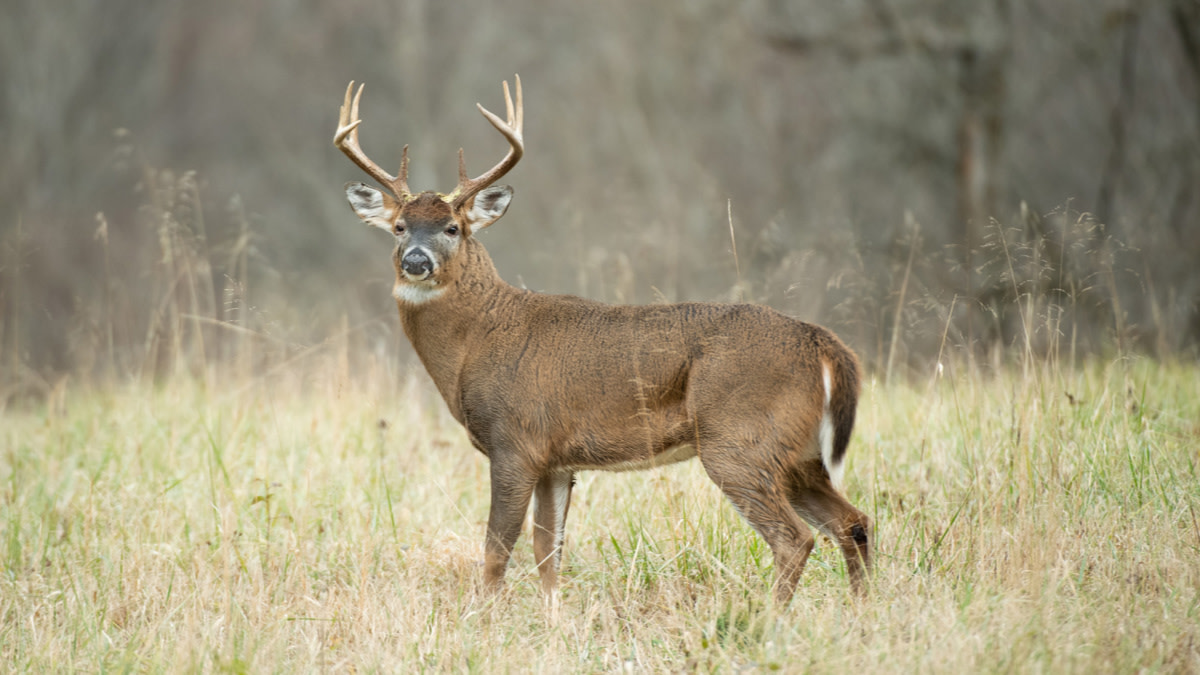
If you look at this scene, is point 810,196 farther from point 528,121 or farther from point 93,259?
point 93,259

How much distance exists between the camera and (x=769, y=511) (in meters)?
4.07

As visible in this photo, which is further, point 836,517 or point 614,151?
point 614,151

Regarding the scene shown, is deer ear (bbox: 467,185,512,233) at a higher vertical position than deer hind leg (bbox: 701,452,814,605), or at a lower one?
higher

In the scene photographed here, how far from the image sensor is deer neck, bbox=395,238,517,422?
468 cm

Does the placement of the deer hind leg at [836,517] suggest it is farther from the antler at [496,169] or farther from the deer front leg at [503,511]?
the antler at [496,169]

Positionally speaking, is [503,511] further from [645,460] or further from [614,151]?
[614,151]

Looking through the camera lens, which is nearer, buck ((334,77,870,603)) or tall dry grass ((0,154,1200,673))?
tall dry grass ((0,154,1200,673))

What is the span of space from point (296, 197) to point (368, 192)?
16292 mm

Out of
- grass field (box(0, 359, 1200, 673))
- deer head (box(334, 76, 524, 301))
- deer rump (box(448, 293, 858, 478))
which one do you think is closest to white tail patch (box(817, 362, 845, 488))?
deer rump (box(448, 293, 858, 478))

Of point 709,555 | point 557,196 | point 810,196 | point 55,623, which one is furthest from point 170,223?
point 557,196

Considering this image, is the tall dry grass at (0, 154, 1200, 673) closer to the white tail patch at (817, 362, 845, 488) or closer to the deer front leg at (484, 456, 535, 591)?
the deer front leg at (484, 456, 535, 591)

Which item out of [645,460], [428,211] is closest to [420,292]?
[428,211]

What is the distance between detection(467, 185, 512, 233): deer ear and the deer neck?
0.59 ft

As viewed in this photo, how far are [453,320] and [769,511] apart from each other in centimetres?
156
